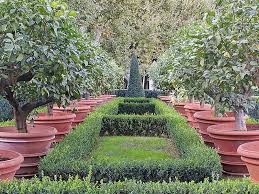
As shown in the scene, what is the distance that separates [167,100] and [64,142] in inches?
518

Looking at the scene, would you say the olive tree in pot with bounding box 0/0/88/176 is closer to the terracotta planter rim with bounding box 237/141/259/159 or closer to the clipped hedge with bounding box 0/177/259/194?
the clipped hedge with bounding box 0/177/259/194

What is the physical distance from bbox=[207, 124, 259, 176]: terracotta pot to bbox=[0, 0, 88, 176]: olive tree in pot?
2.25m

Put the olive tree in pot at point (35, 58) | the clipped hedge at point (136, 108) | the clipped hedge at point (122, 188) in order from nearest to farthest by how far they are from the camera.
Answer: the clipped hedge at point (122, 188), the olive tree in pot at point (35, 58), the clipped hedge at point (136, 108)

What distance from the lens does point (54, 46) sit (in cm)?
437

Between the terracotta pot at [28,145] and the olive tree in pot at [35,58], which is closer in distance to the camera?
the olive tree in pot at [35,58]

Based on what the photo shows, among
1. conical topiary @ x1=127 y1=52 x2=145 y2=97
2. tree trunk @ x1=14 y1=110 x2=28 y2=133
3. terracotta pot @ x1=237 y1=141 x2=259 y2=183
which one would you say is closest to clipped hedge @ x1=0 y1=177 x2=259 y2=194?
terracotta pot @ x1=237 y1=141 x2=259 y2=183

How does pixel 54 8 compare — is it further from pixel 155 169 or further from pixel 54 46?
pixel 155 169

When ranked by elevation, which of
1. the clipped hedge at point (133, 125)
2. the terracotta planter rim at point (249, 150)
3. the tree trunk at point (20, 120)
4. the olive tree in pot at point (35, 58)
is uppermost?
the olive tree in pot at point (35, 58)

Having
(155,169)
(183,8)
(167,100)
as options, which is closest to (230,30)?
(155,169)

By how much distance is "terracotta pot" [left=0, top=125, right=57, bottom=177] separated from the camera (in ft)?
17.9

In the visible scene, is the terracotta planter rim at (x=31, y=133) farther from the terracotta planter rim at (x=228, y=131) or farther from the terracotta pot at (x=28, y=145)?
the terracotta planter rim at (x=228, y=131)

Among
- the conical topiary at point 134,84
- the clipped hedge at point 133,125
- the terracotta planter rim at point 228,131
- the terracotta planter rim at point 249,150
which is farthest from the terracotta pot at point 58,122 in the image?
the conical topiary at point 134,84

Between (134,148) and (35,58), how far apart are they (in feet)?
15.5

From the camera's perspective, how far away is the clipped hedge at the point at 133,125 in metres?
10.6
